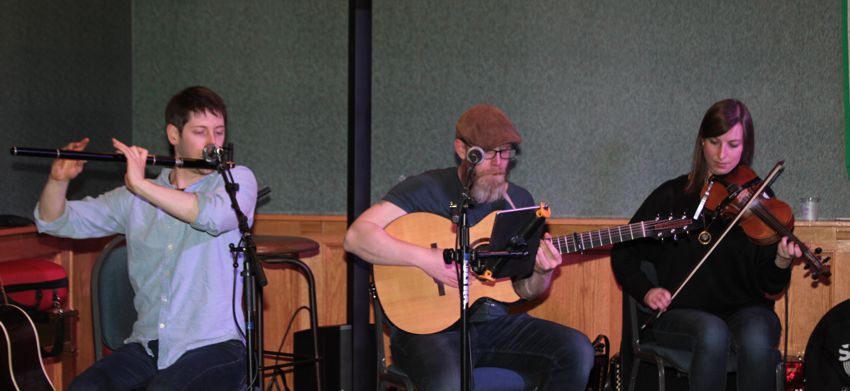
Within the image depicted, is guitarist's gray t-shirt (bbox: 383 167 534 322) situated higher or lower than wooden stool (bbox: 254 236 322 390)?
higher

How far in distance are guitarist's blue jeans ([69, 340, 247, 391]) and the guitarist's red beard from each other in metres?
0.92

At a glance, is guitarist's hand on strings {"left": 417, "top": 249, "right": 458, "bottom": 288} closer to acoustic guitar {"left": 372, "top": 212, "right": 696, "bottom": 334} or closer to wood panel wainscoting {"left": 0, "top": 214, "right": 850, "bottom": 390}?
acoustic guitar {"left": 372, "top": 212, "right": 696, "bottom": 334}

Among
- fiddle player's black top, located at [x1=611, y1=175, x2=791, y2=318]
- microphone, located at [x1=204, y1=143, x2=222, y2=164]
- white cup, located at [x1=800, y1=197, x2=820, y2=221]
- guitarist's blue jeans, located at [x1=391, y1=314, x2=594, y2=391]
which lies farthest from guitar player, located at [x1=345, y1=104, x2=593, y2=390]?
white cup, located at [x1=800, y1=197, x2=820, y2=221]

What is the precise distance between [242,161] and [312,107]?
47 centimetres

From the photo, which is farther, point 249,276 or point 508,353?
point 508,353

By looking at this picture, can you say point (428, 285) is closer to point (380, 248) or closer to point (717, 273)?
point (380, 248)

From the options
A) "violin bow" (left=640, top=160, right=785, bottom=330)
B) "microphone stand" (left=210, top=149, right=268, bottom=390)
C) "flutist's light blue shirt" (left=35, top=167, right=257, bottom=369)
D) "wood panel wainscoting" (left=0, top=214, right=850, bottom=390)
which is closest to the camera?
"microphone stand" (left=210, top=149, right=268, bottom=390)

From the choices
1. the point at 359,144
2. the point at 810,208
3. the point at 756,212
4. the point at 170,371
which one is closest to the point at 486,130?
the point at 359,144

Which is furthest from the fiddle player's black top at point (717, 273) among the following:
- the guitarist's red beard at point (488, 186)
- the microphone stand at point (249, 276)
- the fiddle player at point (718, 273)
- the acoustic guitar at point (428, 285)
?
the microphone stand at point (249, 276)

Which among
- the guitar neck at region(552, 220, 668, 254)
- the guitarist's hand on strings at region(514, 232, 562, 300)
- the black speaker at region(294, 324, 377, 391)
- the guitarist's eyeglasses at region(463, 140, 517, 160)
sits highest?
the guitarist's eyeglasses at region(463, 140, 517, 160)

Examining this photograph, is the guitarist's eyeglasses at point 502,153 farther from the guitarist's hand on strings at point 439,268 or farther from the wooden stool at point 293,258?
the wooden stool at point 293,258

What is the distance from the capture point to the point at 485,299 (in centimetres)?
286

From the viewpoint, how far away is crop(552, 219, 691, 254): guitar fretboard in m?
2.93

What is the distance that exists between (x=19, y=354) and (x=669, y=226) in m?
2.09
